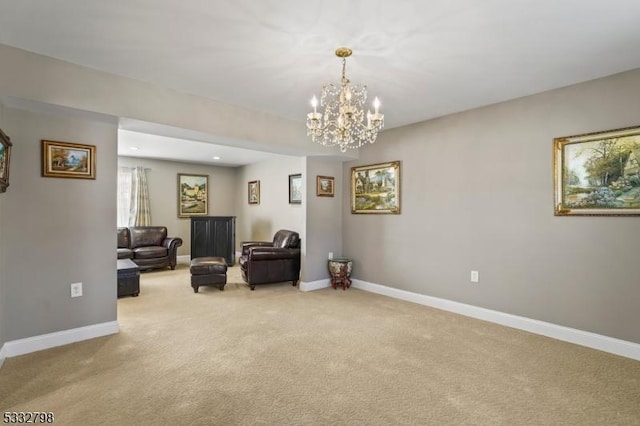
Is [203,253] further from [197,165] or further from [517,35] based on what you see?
[517,35]

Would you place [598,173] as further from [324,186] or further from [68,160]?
[68,160]

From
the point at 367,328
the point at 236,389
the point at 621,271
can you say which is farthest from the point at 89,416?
the point at 621,271

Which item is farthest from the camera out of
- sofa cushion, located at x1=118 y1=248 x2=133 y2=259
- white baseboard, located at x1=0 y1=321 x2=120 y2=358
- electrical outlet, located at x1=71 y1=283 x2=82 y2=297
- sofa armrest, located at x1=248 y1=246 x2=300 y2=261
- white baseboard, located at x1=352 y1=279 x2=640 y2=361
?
sofa cushion, located at x1=118 y1=248 x2=133 y2=259

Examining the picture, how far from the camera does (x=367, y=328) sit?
3400 mm

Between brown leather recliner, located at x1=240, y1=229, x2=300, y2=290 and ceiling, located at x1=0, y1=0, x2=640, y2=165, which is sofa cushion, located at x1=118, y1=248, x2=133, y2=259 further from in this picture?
ceiling, located at x1=0, y1=0, x2=640, y2=165

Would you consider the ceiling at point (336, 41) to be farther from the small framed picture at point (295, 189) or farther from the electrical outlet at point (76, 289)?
the small framed picture at point (295, 189)

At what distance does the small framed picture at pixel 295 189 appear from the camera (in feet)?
21.8

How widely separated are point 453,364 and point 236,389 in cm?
173

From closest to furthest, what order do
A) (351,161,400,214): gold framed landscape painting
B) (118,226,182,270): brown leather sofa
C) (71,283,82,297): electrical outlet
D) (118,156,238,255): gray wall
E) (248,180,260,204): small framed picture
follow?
1. (71,283,82,297): electrical outlet
2. (351,161,400,214): gold framed landscape painting
3. (118,226,182,270): brown leather sofa
4. (118,156,238,255): gray wall
5. (248,180,260,204): small framed picture

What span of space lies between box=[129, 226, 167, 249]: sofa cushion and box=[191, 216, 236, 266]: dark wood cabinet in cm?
67

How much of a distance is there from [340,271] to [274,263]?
3.55 feet

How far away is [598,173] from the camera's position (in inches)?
116

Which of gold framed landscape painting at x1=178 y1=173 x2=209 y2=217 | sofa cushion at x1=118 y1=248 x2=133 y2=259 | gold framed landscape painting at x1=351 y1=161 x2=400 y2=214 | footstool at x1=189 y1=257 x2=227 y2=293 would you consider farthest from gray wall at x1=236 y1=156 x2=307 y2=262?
sofa cushion at x1=118 y1=248 x2=133 y2=259

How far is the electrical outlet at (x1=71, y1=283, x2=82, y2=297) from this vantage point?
9.89 feet
